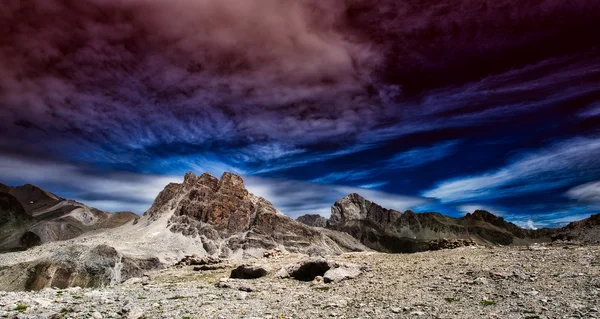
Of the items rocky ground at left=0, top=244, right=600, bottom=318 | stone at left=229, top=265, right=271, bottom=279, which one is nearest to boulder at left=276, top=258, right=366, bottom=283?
rocky ground at left=0, top=244, right=600, bottom=318

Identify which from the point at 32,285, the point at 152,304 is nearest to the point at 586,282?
the point at 152,304

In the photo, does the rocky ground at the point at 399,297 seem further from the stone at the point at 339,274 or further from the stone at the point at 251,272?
the stone at the point at 251,272

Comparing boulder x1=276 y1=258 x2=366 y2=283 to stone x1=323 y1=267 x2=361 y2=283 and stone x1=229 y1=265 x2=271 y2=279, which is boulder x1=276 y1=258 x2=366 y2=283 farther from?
stone x1=229 y1=265 x2=271 y2=279

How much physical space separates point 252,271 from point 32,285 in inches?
8453

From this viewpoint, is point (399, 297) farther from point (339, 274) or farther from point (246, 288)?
Answer: point (246, 288)

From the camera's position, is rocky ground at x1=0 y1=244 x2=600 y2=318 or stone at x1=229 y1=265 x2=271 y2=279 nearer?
rocky ground at x1=0 y1=244 x2=600 y2=318

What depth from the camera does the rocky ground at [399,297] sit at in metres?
15.2

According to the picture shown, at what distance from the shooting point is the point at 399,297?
715 inches

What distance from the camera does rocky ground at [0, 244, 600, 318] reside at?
1524 cm

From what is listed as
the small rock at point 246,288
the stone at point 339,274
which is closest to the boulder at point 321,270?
the stone at point 339,274

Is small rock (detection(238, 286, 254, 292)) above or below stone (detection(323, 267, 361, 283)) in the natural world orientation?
below

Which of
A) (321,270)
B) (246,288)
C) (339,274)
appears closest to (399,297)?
(339,274)

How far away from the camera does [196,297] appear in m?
21.5

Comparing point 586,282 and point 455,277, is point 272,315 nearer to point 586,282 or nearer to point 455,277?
point 455,277
